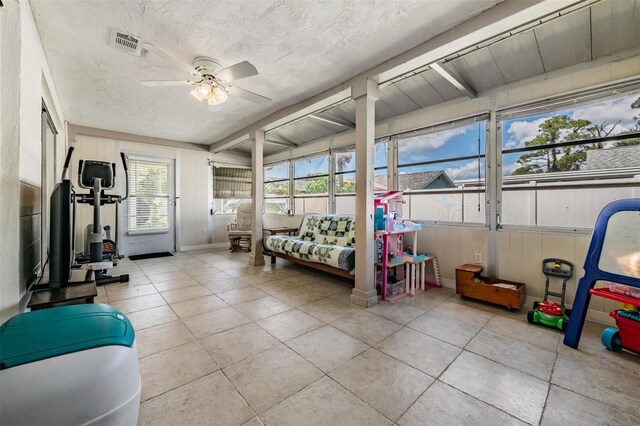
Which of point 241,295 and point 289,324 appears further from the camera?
point 241,295

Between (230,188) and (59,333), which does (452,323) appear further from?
(230,188)

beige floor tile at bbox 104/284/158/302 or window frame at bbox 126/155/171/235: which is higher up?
window frame at bbox 126/155/171/235

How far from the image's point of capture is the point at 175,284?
11.6 feet

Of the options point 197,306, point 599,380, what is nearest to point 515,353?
point 599,380

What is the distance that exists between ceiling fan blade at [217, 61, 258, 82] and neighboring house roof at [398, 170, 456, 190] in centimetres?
247

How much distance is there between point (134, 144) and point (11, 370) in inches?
225

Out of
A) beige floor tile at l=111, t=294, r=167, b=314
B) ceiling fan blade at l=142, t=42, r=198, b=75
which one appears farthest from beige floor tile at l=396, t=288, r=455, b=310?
ceiling fan blade at l=142, t=42, r=198, b=75

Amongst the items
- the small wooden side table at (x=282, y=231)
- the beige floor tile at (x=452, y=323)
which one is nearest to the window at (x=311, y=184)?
the small wooden side table at (x=282, y=231)

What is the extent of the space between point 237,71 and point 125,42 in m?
0.95

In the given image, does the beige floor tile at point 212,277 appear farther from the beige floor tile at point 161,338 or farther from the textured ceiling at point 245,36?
the textured ceiling at point 245,36

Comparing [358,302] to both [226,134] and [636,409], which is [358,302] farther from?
[226,134]

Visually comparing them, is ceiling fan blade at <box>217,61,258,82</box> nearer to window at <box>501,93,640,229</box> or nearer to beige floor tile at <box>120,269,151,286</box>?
window at <box>501,93,640,229</box>

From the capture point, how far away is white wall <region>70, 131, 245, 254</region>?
4.91m

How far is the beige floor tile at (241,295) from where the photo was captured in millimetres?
2945
